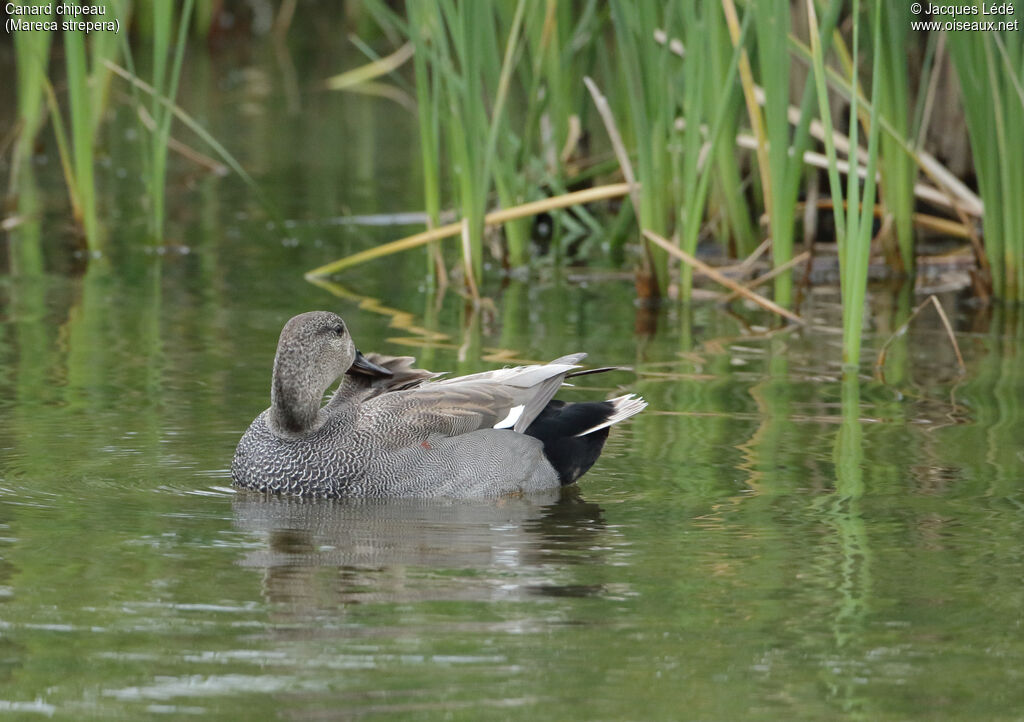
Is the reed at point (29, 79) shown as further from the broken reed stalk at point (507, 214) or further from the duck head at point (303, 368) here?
the duck head at point (303, 368)

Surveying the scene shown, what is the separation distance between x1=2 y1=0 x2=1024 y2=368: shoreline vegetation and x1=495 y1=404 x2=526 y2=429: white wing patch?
6.37 ft

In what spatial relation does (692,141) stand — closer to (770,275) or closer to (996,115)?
(770,275)

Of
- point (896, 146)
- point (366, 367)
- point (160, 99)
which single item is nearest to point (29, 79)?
point (160, 99)

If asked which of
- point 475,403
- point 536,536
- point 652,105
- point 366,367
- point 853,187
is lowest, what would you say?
point 536,536

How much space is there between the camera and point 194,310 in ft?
32.1

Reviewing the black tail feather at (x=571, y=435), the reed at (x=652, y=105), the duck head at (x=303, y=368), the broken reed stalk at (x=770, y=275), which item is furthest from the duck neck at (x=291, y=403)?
the broken reed stalk at (x=770, y=275)

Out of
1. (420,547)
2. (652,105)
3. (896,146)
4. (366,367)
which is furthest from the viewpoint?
(896,146)

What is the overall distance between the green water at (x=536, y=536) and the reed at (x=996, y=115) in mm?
660

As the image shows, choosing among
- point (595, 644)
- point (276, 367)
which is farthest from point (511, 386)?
point (595, 644)

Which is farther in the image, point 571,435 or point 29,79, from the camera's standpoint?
point 29,79

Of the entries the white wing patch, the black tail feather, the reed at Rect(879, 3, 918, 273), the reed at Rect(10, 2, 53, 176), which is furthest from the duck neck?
the reed at Rect(10, 2, 53, 176)

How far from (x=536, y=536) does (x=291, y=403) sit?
4.05 feet

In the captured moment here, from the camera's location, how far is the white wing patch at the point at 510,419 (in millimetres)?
6469

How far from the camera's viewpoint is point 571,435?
653 cm
